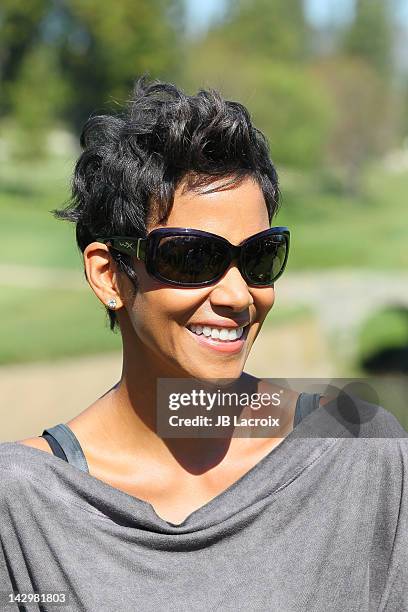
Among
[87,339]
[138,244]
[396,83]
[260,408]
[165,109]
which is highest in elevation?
[396,83]

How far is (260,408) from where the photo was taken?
1.86 metres

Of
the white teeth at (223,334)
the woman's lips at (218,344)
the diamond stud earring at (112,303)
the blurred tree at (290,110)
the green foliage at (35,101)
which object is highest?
the green foliage at (35,101)

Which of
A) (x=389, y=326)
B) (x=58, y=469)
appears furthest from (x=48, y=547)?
(x=389, y=326)

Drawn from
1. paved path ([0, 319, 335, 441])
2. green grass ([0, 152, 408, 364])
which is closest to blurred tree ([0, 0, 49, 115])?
green grass ([0, 152, 408, 364])

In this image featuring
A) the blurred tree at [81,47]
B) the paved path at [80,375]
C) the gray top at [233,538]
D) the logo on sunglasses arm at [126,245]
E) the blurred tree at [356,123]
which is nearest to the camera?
the gray top at [233,538]

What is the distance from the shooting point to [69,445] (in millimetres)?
1727

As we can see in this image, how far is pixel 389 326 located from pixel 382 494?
965cm

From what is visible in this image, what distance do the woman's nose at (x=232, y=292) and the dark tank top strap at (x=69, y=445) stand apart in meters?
0.36

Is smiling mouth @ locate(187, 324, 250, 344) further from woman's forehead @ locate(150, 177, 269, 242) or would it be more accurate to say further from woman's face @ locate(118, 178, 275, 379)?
woman's forehead @ locate(150, 177, 269, 242)

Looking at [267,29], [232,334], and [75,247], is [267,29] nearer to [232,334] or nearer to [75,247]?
[75,247]

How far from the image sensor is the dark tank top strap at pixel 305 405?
1.80 meters

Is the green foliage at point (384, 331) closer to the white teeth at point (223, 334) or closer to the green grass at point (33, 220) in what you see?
the green grass at point (33, 220)

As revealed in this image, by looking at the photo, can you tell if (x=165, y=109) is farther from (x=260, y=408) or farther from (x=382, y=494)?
(x=382, y=494)

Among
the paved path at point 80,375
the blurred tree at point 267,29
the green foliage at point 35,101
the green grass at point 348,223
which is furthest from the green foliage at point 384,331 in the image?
the green foliage at point 35,101
